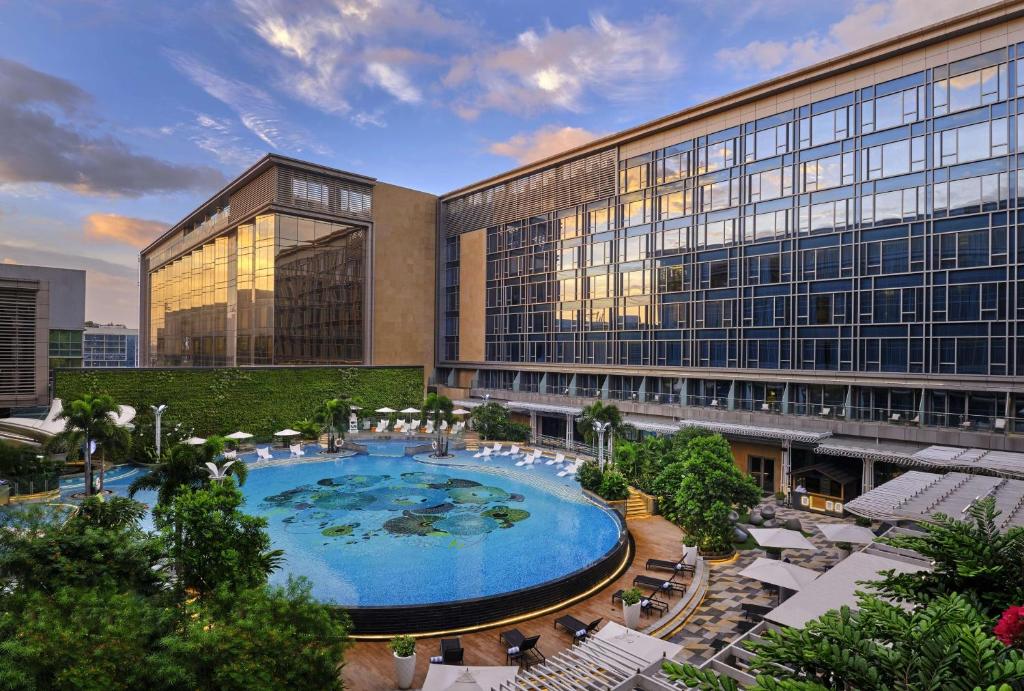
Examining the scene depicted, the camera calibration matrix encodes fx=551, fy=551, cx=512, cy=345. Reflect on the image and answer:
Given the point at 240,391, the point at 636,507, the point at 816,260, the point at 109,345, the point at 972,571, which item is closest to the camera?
the point at 972,571

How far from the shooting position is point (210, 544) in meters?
12.8

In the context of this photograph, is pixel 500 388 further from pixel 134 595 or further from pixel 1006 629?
pixel 1006 629

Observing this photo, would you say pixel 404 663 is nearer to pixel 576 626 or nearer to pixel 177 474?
pixel 576 626

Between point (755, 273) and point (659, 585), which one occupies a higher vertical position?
point (755, 273)

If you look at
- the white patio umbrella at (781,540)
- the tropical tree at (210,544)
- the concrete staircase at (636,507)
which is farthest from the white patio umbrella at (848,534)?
the tropical tree at (210,544)

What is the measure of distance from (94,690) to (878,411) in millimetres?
32823

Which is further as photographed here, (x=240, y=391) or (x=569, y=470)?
(x=240, y=391)

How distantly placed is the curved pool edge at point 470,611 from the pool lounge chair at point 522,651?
Answer: 166cm

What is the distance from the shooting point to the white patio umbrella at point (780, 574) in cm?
1566

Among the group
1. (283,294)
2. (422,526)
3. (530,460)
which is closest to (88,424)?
(422,526)

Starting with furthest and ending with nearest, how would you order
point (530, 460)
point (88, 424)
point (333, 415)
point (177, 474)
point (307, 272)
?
point (307, 272) < point (333, 415) < point (530, 460) < point (88, 424) < point (177, 474)

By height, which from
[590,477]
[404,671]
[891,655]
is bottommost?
[404,671]

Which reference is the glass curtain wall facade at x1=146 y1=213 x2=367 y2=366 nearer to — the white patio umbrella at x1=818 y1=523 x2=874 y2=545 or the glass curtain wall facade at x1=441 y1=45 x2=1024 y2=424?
the glass curtain wall facade at x1=441 y1=45 x2=1024 y2=424

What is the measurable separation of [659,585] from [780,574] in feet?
A: 12.0
